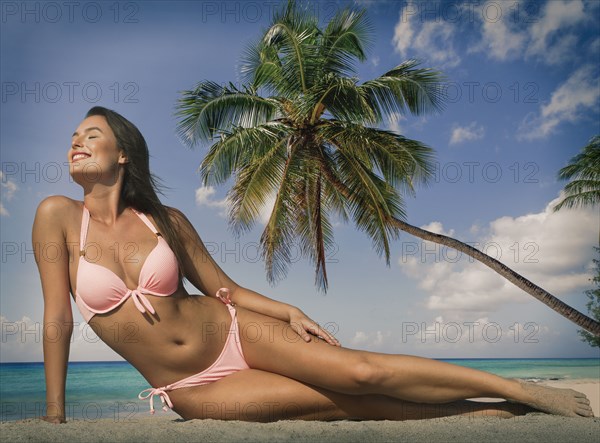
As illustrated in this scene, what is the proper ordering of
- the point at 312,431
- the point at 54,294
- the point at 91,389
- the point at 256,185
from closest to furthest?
the point at 312,431, the point at 54,294, the point at 256,185, the point at 91,389

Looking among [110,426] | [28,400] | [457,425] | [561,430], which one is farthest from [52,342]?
[28,400]

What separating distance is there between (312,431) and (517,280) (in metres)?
9.08

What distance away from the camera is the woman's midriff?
312 cm

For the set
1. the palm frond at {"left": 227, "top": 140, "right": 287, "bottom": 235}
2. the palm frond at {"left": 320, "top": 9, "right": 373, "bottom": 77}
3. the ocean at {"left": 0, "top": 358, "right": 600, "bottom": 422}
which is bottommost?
the ocean at {"left": 0, "top": 358, "right": 600, "bottom": 422}

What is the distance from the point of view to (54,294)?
3.06 meters

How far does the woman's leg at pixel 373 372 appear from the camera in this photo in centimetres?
324

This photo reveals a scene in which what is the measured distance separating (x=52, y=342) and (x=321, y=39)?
1026cm

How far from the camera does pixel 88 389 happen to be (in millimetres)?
27844

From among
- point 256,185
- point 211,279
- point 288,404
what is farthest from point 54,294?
point 256,185

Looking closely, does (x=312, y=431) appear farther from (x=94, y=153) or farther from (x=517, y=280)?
(x=517, y=280)

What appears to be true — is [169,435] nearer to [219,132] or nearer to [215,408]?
[215,408]

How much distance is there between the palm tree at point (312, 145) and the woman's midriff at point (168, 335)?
7.20 metres

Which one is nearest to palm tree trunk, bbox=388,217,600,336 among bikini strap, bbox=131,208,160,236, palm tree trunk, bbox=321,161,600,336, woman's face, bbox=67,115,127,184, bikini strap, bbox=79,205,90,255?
palm tree trunk, bbox=321,161,600,336

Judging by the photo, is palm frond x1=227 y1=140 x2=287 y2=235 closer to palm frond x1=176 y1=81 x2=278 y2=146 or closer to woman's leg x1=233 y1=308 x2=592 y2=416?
palm frond x1=176 y1=81 x2=278 y2=146
